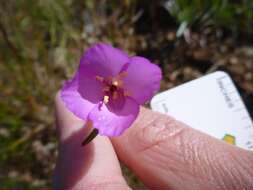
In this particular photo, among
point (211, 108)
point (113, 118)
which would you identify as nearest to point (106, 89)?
point (113, 118)

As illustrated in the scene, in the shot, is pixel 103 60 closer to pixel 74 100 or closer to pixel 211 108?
pixel 74 100

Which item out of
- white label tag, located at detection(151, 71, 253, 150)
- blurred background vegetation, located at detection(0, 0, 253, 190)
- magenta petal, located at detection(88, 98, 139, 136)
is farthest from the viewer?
blurred background vegetation, located at detection(0, 0, 253, 190)

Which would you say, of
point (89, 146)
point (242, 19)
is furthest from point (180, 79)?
point (89, 146)

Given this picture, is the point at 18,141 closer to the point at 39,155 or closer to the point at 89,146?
the point at 39,155

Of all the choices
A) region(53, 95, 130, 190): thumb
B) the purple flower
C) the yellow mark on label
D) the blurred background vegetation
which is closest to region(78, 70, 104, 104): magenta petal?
the purple flower

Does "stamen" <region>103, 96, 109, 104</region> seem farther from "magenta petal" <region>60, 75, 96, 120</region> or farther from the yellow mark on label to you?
the yellow mark on label
